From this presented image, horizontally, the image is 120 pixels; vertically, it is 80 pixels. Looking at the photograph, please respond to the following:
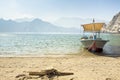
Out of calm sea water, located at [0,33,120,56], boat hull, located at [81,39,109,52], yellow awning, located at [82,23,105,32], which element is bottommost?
calm sea water, located at [0,33,120,56]

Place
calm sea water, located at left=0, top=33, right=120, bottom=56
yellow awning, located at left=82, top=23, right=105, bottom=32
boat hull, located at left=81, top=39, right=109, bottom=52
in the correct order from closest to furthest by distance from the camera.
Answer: calm sea water, located at left=0, top=33, right=120, bottom=56 < boat hull, located at left=81, top=39, right=109, bottom=52 < yellow awning, located at left=82, top=23, right=105, bottom=32

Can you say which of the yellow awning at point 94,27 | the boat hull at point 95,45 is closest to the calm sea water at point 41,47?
the boat hull at point 95,45

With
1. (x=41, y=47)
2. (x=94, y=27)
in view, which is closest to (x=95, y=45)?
(x=94, y=27)

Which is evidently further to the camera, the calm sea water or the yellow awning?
the yellow awning

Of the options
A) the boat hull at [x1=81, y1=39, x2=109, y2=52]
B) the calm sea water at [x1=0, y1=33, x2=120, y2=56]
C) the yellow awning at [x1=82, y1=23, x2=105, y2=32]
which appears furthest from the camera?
the yellow awning at [x1=82, y1=23, x2=105, y2=32]

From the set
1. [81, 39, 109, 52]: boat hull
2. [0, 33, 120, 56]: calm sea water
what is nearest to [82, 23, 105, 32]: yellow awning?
[0, 33, 120, 56]: calm sea water

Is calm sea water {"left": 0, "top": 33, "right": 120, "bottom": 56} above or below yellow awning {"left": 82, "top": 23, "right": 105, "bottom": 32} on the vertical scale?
below

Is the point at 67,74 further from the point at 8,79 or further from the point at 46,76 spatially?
the point at 8,79

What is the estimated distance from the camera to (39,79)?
1066 centimetres

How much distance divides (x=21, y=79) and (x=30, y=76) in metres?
0.65

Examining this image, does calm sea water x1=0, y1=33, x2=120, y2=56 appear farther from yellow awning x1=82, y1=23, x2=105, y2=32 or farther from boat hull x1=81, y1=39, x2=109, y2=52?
yellow awning x1=82, y1=23, x2=105, y2=32

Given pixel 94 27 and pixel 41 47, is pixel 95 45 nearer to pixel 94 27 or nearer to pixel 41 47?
pixel 94 27

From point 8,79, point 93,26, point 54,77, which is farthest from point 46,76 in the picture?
point 93,26

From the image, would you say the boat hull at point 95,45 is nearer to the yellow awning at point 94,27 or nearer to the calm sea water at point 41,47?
the calm sea water at point 41,47
